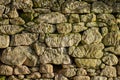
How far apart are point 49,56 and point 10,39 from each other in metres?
0.74

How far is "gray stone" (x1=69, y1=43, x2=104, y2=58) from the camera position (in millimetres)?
4316

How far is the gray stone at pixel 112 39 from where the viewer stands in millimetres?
4348

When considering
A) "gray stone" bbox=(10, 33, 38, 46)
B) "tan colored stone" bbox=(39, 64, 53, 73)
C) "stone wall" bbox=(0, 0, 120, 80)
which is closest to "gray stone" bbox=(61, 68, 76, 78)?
"stone wall" bbox=(0, 0, 120, 80)

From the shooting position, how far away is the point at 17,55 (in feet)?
14.2

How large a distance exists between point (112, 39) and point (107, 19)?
0.36 metres

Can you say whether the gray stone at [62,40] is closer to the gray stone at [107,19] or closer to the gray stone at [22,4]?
the gray stone at [107,19]

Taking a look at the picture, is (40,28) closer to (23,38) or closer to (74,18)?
(23,38)

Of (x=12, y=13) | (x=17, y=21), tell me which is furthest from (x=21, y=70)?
(x=12, y=13)

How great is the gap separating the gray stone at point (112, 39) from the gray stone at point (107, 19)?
0.62 feet

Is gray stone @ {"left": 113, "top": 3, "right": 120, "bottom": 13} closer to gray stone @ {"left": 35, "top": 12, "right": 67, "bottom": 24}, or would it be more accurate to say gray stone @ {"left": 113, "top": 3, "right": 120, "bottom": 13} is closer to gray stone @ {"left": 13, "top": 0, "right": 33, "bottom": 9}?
gray stone @ {"left": 35, "top": 12, "right": 67, "bottom": 24}

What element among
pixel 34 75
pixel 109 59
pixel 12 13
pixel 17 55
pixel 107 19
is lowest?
pixel 34 75

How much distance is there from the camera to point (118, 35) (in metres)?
4.36

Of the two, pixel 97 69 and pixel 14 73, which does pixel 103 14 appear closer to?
pixel 97 69

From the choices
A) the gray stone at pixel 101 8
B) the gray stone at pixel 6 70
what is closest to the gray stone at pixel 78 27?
the gray stone at pixel 101 8
